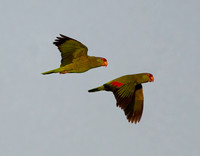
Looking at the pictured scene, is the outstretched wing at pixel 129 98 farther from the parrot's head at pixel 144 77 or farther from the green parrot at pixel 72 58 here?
the green parrot at pixel 72 58

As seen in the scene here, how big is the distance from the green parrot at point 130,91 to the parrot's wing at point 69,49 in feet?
5.99

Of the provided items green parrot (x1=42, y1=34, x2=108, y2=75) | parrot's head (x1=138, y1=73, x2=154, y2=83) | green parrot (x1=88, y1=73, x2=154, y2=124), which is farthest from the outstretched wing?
green parrot (x1=42, y1=34, x2=108, y2=75)

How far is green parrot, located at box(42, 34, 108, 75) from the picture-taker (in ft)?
74.1

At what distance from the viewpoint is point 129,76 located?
2198 centimetres

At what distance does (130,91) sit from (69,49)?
11.9 ft

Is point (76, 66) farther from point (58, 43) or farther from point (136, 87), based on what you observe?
point (136, 87)

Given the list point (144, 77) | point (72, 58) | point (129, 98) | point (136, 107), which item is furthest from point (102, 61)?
point (129, 98)

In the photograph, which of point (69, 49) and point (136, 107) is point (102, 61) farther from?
point (136, 107)

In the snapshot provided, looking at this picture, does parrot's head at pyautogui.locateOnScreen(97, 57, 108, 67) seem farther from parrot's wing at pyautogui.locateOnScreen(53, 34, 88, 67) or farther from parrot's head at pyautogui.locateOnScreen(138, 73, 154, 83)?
parrot's head at pyautogui.locateOnScreen(138, 73, 154, 83)

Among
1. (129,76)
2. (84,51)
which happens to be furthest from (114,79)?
(84,51)

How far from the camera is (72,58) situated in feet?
Result: 75.0

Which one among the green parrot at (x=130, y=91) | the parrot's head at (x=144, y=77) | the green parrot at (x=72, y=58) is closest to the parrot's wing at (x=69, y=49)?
the green parrot at (x=72, y=58)

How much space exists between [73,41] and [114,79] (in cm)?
260

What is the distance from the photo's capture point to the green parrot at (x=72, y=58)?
2259 centimetres
